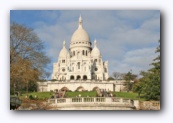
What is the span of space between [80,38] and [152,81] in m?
1.66

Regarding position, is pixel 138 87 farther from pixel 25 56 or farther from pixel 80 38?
pixel 25 56

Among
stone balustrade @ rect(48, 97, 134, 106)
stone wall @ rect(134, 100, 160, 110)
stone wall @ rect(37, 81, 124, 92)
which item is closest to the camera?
stone wall @ rect(134, 100, 160, 110)

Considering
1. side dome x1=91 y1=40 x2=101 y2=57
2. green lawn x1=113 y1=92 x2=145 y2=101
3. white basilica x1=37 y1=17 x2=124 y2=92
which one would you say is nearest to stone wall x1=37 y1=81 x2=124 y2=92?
white basilica x1=37 y1=17 x2=124 y2=92

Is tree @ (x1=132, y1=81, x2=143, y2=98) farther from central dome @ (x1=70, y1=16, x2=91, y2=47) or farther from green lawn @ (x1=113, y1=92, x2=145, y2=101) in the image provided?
central dome @ (x1=70, y1=16, x2=91, y2=47)

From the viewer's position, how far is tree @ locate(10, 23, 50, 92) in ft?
31.1

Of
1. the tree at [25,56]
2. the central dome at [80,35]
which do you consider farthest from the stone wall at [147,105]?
the tree at [25,56]

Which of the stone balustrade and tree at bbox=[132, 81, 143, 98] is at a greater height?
tree at bbox=[132, 81, 143, 98]

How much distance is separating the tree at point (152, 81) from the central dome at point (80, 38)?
1.38 m

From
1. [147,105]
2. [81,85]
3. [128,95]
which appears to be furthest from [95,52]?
[147,105]

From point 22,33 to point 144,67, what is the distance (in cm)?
245

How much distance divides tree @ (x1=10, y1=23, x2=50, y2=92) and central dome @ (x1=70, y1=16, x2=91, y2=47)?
0.74 metres

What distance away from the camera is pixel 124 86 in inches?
388

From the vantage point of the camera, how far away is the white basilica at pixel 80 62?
973cm
